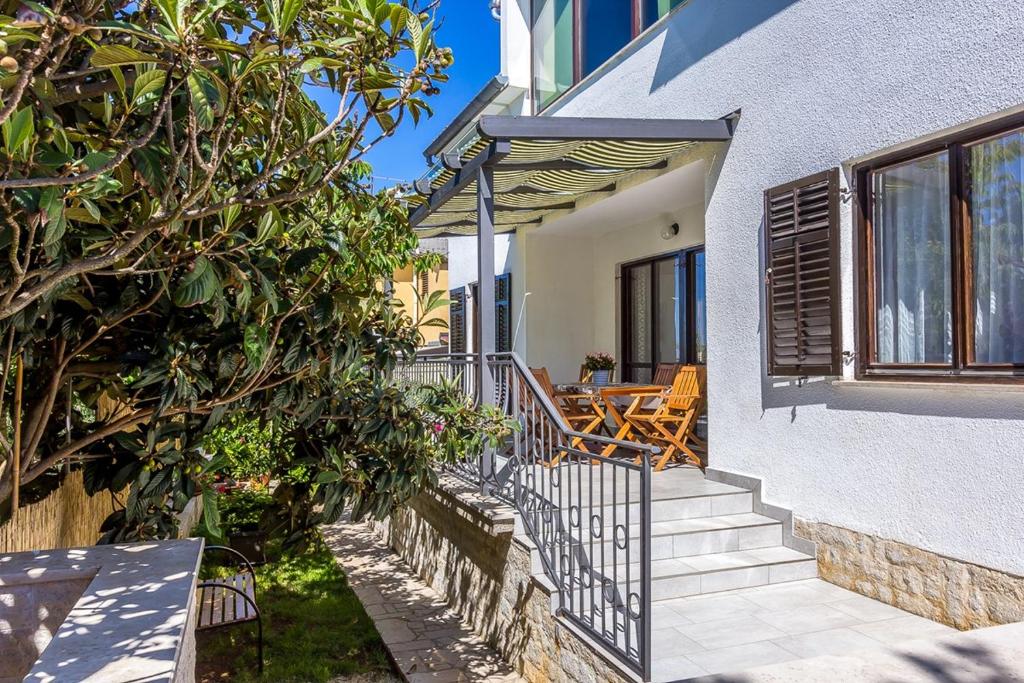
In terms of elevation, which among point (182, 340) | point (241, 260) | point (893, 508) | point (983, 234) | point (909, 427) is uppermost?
point (983, 234)

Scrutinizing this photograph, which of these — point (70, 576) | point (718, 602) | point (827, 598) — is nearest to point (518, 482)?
point (718, 602)

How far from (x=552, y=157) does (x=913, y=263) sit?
3.40 metres

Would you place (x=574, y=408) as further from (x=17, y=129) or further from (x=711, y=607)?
(x=17, y=129)

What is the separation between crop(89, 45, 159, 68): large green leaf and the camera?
6.27 ft

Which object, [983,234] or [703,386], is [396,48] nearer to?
[983,234]

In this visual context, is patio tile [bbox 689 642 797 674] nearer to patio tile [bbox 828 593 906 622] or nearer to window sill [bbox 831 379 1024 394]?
patio tile [bbox 828 593 906 622]

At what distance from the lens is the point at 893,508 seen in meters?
5.05

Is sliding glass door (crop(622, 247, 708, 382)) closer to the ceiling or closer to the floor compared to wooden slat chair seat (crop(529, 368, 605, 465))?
closer to the ceiling

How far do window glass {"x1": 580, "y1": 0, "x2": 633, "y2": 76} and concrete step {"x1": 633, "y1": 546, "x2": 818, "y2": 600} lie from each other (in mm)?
6110

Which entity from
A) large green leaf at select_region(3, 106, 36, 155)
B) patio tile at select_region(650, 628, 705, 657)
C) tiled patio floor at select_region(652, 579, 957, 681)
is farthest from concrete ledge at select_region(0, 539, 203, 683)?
patio tile at select_region(650, 628, 705, 657)

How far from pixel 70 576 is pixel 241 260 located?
1457mm

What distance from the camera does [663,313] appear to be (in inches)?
409

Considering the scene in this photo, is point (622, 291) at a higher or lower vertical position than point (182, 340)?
higher

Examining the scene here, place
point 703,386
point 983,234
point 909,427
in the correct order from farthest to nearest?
1. point 703,386
2. point 909,427
3. point 983,234
